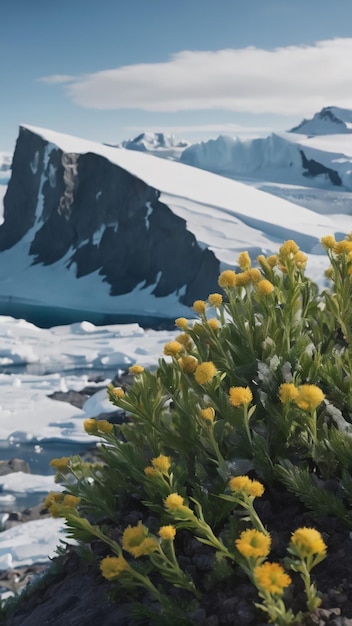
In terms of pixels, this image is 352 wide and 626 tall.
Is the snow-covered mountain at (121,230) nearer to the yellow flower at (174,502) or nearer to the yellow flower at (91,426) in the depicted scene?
the yellow flower at (91,426)

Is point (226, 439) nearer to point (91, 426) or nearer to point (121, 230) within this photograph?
point (91, 426)

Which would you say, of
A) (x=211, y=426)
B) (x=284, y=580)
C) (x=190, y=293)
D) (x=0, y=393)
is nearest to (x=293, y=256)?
(x=211, y=426)

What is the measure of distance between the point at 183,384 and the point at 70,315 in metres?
55.4

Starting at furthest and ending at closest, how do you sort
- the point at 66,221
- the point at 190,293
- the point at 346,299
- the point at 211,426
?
the point at 66,221 < the point at 190,293 < the point at 346,299 < the point at 211,426

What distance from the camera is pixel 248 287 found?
256 cm

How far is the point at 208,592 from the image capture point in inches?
81.0

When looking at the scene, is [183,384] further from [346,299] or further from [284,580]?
[284,580]

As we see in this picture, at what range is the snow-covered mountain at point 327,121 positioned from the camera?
118m

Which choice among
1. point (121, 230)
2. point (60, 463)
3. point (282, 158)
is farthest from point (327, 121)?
point (60, 463)

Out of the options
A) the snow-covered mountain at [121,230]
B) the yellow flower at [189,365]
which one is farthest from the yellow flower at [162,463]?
the snow-covered mountain at [121,230]

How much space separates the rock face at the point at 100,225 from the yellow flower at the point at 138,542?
4849cm

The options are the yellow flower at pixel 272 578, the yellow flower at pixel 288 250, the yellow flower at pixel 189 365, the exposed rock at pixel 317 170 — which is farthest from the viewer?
the exposed rock at pixel 317 170

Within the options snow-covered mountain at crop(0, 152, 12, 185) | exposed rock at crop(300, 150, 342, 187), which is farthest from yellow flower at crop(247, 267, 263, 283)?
snow-covered mountain at crop(0, 152, 12, 185)

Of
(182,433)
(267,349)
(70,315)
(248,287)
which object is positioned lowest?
(70,315)
